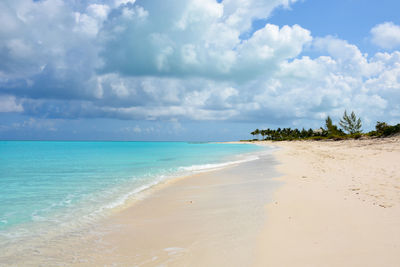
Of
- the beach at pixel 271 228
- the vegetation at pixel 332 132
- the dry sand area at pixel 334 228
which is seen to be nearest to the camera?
the dry sand area at pixel 334 228

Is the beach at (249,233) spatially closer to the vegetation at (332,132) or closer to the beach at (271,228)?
the beach at (271,228)

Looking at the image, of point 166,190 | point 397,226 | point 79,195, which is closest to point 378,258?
point 397,226

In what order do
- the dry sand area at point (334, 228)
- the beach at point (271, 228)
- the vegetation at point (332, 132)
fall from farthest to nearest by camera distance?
the vegetation at point (332, 132)
the beach at point (271, 228)
the dry sand area at point (334, 228)

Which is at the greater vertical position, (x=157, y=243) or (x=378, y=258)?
(x=378, y=258)

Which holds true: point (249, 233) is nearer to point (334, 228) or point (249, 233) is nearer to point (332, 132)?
point (334, 228)

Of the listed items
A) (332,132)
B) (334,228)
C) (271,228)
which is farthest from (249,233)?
(332,132)

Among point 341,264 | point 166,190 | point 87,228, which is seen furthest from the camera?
point 166,190

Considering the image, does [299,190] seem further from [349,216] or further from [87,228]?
[87,228]

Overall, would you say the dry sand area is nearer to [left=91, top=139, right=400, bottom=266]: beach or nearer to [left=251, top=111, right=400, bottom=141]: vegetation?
[left=91, top=139, right=400, bottom=266]: beach

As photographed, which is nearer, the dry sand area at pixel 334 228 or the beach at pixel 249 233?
the dry sand area at pixel 334 228

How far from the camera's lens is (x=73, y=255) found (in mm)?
4465

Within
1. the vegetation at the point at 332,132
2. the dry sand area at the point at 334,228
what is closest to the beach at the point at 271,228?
the dry sand area at the point at 334,228

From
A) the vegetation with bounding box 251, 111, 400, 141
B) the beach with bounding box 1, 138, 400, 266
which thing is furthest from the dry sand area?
the vegetation with bounding box 251, 111, 400, 141

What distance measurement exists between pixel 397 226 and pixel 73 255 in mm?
6794
